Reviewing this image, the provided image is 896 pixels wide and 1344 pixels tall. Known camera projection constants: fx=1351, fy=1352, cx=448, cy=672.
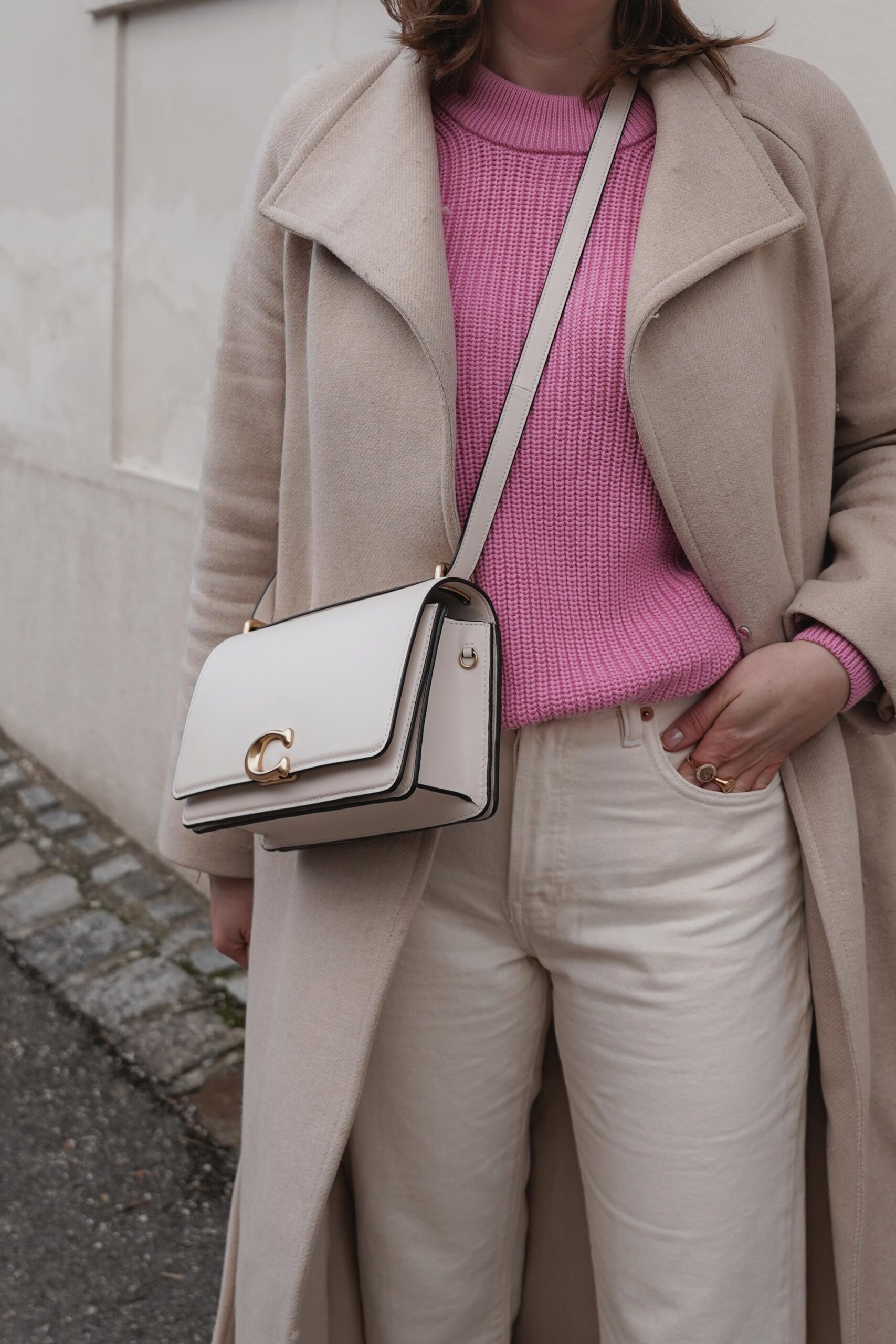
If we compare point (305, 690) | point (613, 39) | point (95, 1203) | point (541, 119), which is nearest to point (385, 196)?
point (541, 119)

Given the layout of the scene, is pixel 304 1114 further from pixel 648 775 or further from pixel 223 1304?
pixel 648 775

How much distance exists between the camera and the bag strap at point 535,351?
1.51 m

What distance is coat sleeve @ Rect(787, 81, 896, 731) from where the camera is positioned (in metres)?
1.60

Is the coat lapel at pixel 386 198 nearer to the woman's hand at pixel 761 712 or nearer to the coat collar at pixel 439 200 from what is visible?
Result: the coat collar at pixel 439 200

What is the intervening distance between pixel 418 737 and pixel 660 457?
43 cm

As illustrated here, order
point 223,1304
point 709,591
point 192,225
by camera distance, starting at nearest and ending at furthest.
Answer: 1. point 709,591
2. point 223,1304
3. point 192,225

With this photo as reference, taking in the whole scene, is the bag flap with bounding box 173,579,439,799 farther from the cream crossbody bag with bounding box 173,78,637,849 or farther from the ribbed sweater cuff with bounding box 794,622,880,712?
the ribbed sweater cuff with bounding box 794,622,880,712

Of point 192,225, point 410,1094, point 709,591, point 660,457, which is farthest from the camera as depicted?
point 192,225

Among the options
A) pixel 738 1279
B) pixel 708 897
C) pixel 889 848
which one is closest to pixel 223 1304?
pixel 738 1279

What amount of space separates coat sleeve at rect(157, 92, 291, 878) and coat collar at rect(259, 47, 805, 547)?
0.09 m

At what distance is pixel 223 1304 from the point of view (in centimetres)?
195

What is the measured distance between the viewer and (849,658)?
5.35ft

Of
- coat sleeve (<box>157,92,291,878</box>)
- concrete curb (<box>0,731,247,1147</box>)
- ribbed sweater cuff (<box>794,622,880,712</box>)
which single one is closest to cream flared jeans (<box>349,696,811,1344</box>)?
ribbed sweater cuff (<box>794,622,880,712</box>)

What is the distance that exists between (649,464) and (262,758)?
55 centimetres
